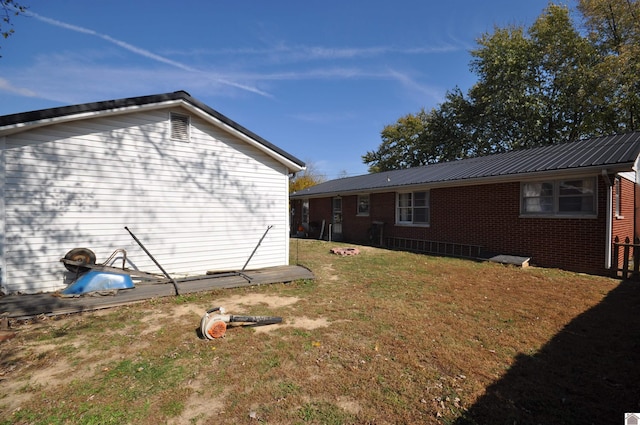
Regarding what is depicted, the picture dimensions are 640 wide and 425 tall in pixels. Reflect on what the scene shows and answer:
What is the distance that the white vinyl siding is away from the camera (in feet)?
19.6

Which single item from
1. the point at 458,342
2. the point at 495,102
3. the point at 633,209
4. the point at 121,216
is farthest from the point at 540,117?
the point at 121,216

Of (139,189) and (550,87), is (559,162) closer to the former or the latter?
(139,189)

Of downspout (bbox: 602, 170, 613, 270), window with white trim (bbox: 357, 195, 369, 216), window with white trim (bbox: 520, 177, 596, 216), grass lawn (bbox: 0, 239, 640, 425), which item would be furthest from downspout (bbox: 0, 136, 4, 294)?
window with white trim (bbox: 357, 195, 369, 216)

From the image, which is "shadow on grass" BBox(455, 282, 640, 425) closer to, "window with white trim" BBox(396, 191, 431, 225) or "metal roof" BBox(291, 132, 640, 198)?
"metal roof" BBox(291, 132, 640, 198)

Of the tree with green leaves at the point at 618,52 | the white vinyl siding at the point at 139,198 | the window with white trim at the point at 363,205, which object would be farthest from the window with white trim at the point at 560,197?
the tree with green leaves at the point at 618,52

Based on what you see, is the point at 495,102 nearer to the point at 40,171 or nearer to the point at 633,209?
the point at 633,209

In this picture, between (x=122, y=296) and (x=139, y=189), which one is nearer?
(x=122, y=296)

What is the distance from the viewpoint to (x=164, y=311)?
5.46 metres

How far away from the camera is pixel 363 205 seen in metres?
17.1

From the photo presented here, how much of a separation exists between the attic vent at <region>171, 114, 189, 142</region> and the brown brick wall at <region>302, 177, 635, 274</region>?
9.64 metres

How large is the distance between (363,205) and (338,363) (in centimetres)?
1383

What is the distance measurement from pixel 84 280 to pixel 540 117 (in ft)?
92.5

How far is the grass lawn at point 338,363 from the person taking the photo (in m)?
2.79

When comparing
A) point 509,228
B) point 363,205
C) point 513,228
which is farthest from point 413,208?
point 513,228
